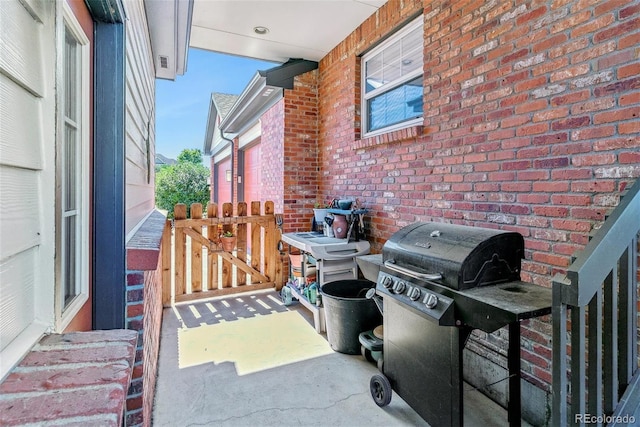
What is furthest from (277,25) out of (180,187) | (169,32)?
(180,187)

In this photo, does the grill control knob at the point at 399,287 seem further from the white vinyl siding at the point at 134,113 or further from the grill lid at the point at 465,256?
the white vinyl siding at the point at 134,113

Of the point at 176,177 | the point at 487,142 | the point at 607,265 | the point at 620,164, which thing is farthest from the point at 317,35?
the point at 176,177

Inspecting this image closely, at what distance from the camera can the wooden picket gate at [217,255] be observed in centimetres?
434

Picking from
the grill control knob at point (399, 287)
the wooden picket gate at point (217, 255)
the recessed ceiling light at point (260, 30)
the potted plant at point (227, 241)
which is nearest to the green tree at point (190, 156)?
the wooden picket gate at point (217, 255)

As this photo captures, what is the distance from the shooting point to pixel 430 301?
1.74m

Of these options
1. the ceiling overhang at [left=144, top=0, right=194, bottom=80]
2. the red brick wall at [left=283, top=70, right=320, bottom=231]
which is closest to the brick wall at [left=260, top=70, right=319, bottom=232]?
the red brick wall at [left=283, top=70, right=320, bottom=231]

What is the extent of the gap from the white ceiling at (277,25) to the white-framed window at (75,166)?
2552 mm

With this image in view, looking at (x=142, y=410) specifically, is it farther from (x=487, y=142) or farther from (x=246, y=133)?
(x=246, y=133)

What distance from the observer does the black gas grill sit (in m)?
1.58

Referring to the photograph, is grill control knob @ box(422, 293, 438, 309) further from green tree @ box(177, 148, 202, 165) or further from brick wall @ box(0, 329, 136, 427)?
green tree @ box(177, 148, 202, 165)

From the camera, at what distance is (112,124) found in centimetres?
150

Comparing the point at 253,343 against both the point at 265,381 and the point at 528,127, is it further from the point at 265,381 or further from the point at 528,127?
the point at 528,127

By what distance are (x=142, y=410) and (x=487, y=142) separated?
2.70 meters

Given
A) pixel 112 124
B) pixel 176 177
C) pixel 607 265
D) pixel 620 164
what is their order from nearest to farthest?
pixel 607 265 → pixel 112 124 → pixel 620 164 → pixel 176 177
